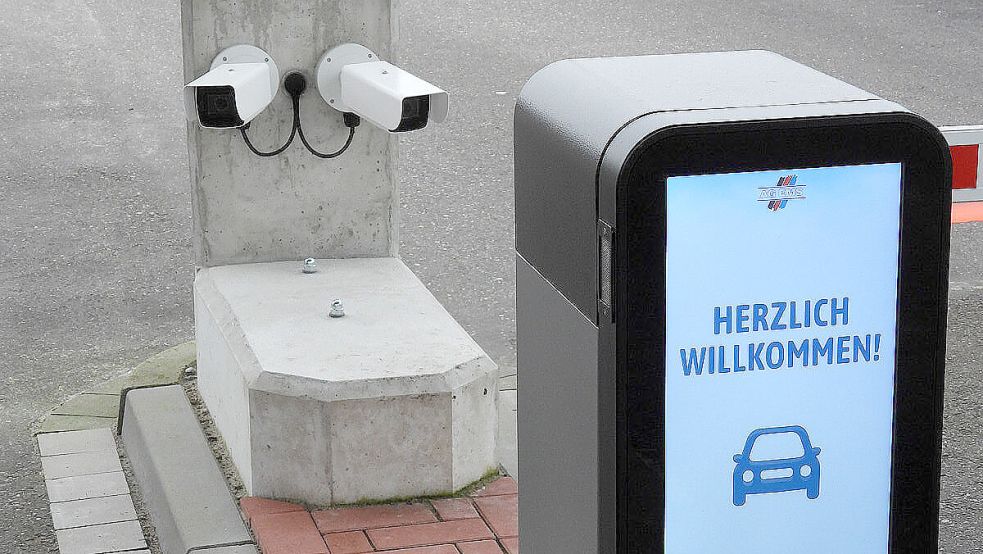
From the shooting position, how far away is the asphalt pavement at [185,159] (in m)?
5.47

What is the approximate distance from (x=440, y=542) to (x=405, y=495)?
261 mm

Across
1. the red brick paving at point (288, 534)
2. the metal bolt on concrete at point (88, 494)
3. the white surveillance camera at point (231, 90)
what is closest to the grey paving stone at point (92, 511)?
the metal bolt on concrete at point (88, 494)

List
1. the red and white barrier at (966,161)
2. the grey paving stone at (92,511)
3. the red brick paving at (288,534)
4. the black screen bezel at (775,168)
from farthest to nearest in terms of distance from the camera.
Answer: the grey paving stone at (92,511) → the red brick paving at (288,534) → the red and white barrier at (966,161) → the black screen bezel at (775,168)

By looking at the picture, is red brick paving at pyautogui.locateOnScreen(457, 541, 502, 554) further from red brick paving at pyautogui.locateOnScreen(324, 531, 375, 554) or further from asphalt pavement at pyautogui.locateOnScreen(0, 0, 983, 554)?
asphalt pavement at pyautogui.locateOnScreen(0, 0, 983, 554)

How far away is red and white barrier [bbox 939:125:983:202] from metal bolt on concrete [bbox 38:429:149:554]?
2.44 metres

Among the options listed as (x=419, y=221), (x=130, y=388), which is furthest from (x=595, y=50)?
(x=130, y=388)

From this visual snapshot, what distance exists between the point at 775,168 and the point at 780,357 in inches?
12.5

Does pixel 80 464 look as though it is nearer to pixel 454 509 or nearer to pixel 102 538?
pixel 102 538

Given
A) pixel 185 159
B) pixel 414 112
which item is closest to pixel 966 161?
pixel 414 112

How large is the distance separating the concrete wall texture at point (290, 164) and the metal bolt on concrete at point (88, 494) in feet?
2.36

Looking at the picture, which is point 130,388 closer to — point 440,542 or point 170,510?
point 170,510

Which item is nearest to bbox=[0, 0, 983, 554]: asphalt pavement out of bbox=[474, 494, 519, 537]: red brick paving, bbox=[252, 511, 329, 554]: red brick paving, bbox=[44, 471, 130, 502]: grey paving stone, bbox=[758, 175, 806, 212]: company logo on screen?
bbox=[44, 471, 130, 502]: grey paving stone

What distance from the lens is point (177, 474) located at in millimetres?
4219

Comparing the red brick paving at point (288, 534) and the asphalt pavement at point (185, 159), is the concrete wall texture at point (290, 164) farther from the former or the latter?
the red brick paving at point (288, 534)
